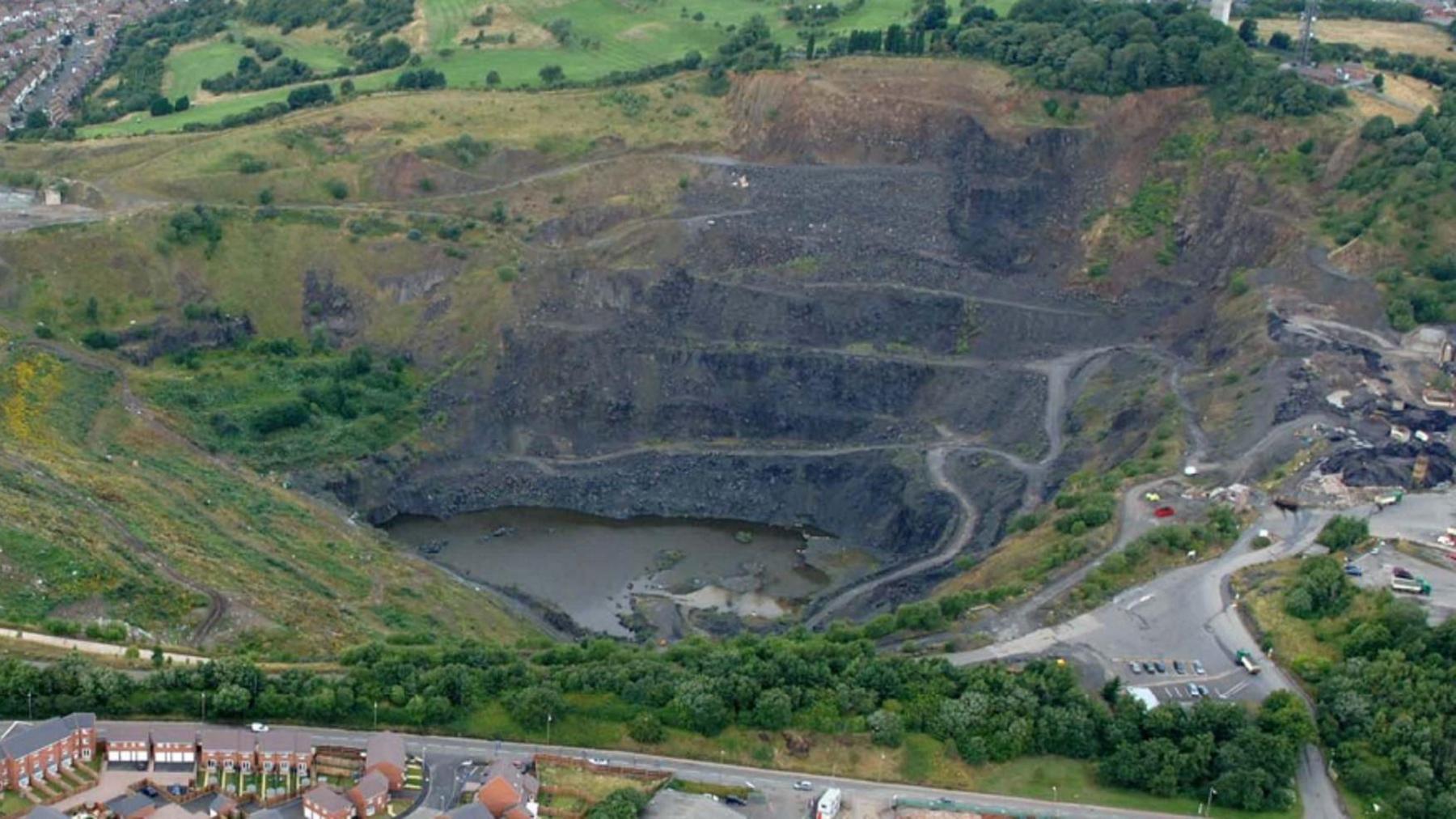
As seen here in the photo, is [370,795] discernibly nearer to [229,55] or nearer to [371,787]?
[371,787]

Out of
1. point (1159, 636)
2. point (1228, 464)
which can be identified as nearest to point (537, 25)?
point (1228, 464)

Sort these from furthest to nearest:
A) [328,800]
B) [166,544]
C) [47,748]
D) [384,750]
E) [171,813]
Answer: [166,544] < [384,750] < [47,748] < [328,800] < [171,813]

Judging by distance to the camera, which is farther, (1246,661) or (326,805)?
(1246,661)

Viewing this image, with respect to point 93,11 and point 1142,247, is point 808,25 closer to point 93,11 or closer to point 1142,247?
point 1142,247

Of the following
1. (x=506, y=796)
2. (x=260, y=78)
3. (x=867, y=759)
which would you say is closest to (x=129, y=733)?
(x=506, y=796)

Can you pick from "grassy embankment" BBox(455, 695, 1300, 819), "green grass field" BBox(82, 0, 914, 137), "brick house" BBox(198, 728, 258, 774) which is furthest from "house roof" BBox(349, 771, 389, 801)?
"green grass field" BBox(82, 0, 914, 137)

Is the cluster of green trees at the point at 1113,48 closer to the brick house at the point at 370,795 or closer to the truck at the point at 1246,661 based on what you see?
the truck at the point at 1246,661

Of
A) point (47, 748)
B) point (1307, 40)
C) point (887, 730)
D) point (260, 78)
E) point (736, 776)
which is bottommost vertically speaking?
point (736, 776)
